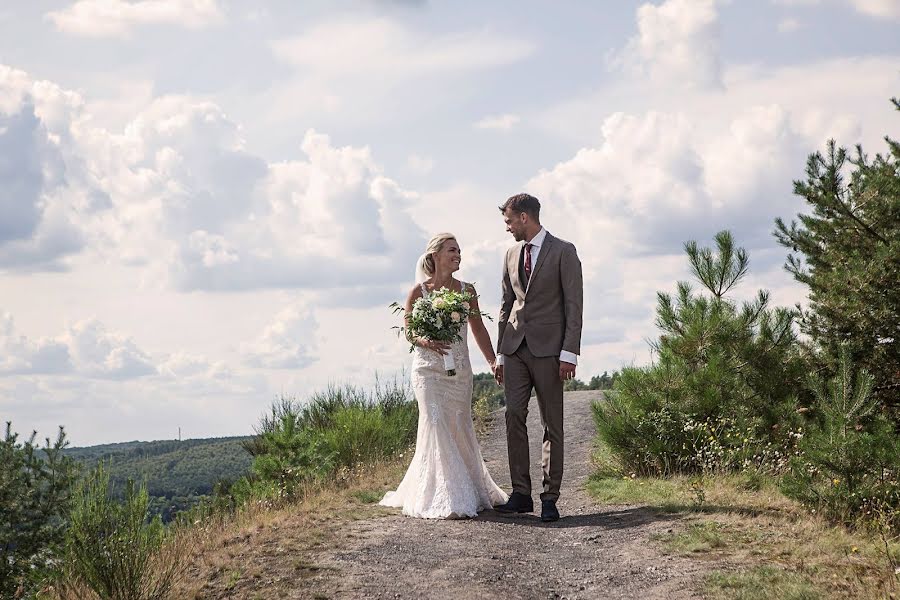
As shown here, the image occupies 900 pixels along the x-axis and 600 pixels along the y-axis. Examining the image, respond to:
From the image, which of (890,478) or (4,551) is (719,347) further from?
(4,551)

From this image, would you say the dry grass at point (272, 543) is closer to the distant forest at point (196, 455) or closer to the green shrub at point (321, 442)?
the green shrub at point (321, 442)

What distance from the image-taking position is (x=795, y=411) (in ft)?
34.5

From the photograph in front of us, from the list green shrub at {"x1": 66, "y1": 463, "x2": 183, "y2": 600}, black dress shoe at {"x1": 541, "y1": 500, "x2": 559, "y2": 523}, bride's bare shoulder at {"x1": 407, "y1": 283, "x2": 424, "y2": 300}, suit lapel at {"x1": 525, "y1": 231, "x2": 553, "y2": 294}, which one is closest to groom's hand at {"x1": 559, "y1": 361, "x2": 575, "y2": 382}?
suit lapel at {"x1": 525, "y1": 231, "x2": 553, "y2": 294}

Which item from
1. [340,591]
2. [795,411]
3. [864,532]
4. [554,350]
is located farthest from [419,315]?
[795,411]

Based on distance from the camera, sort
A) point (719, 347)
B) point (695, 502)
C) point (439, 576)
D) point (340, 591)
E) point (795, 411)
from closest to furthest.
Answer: point (340, 591) < point (439, 576) < point (695, 502) < point (795, 411) < point (719, 347)

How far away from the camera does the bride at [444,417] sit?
850 centimetres

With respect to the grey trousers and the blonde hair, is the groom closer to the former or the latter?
the grey trousers

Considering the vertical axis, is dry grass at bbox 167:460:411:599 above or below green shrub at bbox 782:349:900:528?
below

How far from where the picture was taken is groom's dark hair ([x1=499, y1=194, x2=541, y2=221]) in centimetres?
808

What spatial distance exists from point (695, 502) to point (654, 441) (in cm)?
233

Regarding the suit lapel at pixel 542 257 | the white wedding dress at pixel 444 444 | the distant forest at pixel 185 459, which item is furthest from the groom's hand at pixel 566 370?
the distant forest at pixel 185 459

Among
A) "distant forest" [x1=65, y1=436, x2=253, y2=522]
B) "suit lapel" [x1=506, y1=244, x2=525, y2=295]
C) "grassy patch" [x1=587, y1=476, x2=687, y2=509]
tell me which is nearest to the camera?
"suit lapel" [x1=506, y1=244, x2=525, y2=295]

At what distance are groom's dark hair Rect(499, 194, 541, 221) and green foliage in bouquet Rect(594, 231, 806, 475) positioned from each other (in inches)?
155

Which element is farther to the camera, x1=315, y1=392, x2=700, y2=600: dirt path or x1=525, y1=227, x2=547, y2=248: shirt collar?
x1=525, y1=227, x2=547, y2=248: shirt collar
